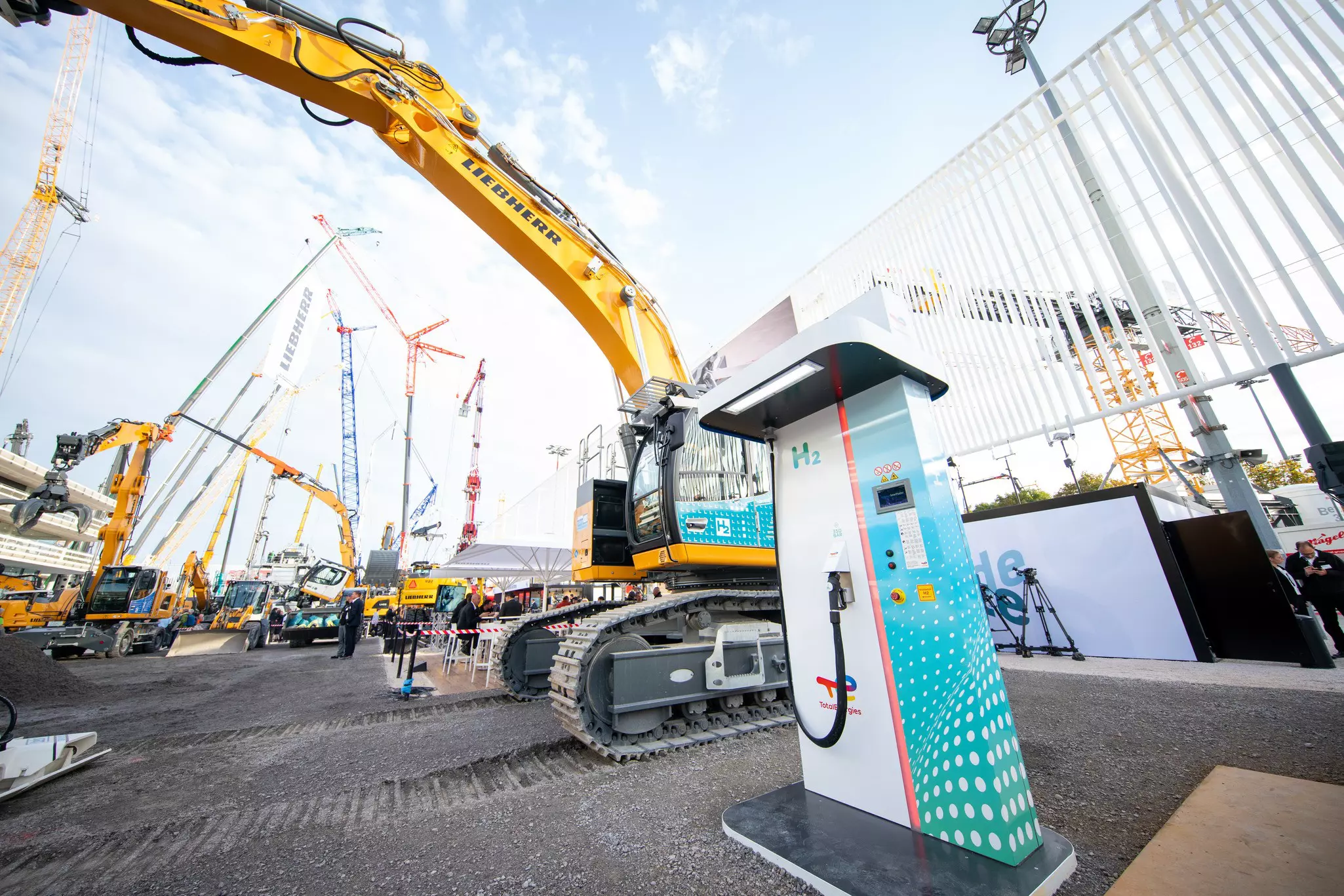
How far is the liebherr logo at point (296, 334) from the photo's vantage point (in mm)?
18641

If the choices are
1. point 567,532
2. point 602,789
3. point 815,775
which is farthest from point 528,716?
point 567,532

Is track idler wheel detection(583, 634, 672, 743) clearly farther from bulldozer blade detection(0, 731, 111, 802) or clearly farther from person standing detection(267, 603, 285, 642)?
person standing detection(267, 603, 285, 642)

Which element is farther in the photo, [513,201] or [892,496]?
[513,201]

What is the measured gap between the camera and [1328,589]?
222 inches

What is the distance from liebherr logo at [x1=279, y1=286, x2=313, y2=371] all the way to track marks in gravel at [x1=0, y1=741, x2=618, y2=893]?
2047cm

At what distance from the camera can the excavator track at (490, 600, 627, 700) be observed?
226 inches

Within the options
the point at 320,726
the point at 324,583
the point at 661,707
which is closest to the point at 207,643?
the point at 324,583

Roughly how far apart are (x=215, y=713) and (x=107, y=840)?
4130 millimetres

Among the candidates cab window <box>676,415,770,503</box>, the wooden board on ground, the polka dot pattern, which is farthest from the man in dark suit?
the wooden board on ground

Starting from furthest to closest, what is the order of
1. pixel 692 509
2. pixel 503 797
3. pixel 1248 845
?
1. pixel 692 509
2. pixel 503 797
3. pixel 1248 845

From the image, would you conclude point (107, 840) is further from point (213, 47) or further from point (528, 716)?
point (213, 47)

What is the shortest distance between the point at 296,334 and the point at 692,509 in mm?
23114

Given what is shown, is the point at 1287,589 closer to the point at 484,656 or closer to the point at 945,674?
the point at 945,674

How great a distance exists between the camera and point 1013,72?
806 centimetres
